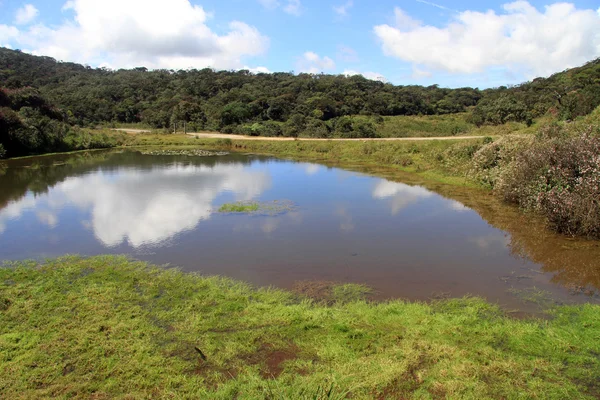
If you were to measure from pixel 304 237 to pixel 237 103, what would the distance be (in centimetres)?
3944

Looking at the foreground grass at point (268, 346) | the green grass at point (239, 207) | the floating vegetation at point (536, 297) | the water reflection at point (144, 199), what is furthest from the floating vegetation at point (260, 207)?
the floating vegetation at point (536, 297)

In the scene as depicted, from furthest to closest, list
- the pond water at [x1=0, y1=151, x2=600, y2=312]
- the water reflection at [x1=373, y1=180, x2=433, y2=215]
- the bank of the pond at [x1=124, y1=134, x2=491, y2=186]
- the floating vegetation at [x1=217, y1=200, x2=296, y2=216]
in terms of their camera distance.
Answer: the bank of the pond at [x1=124, y1=134, x2=491, y2=186], the water reflection at [x1=373, y1=180, x2=433, y2=215], the floating vegetation at [x1=217, y1=200, x2=296, y2=216], the pond water at [x1=0, y1=151, x2=600, y2=312]

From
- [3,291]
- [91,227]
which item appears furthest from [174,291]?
[91,227]

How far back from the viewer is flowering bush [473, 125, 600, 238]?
926 cm

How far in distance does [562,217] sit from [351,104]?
42.8m

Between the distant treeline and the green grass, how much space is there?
63.1 feet

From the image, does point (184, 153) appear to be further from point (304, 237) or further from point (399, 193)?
point (304, 237)

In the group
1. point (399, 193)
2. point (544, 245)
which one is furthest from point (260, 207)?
point (544, 245)

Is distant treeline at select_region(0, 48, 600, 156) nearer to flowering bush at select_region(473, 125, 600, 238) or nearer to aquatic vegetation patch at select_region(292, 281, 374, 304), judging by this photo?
flowering bush at select_region(473, 125, 600, 238)

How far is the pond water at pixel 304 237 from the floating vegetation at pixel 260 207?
0.74 ft

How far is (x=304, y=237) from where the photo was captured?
9867mm

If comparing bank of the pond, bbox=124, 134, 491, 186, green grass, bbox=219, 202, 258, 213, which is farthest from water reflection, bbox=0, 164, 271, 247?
bank of the pond, bbox=124, 134, 491, 186

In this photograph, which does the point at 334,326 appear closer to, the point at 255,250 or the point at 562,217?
the point at 255,250

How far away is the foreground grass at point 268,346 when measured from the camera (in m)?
4.25
